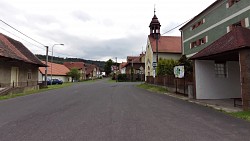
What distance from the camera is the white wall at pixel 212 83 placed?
12844 mm

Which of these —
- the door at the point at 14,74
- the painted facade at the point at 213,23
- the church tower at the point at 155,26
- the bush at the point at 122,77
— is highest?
the church tower at the point at 155,26

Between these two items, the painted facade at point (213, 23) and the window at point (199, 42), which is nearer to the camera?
the painted facade at point (213, 23)

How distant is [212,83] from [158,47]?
28525mm

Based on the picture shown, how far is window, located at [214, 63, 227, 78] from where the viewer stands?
43.5 ft

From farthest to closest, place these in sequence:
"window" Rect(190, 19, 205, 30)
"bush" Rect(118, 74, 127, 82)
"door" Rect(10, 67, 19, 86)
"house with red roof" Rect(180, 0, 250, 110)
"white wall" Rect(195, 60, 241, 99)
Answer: "bush" Rect(118, 74, 127, 82) → "window" Rect(190, 19, 205, 30) → "door" Rect(10, 67, 19, 86) → "white wall" Rect(195, 60, 241, 99) → "house with red roof" Rect(180, 0, 250, 110)

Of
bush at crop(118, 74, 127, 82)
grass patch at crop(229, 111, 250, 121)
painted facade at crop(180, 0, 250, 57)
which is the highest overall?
painted facade at crop(180, 0, 250, 57)

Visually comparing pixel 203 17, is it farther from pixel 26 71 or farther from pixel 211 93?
pixel 26 71

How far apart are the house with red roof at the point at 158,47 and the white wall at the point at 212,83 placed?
25.6 metres

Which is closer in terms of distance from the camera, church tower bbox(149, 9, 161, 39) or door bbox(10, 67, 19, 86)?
door bbox(10, 67, 19, 86)

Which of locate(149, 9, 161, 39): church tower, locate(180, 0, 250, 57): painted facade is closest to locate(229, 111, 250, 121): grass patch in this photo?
locate(180, 0, 250, 57): painted facade

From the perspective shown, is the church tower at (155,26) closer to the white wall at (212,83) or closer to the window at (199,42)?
the window at (199,42)

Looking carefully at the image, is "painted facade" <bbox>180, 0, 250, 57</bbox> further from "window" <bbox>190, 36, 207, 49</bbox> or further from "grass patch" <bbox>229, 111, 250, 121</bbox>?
"grass patch" <bbox>229, 111, 250, 121</bbox>

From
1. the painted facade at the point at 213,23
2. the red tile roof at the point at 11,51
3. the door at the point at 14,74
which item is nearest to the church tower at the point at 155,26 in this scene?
the painted facade at the point at 213,23

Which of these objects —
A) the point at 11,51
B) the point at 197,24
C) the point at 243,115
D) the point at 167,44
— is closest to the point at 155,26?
the point at 167,44
